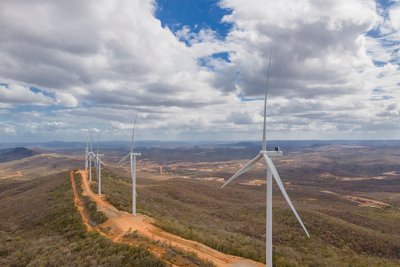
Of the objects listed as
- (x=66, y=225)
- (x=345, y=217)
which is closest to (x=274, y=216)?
(x=345, y=217)

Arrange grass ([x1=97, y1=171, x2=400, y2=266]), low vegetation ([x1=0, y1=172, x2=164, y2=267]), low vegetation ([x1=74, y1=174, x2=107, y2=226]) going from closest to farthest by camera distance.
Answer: low vegetation ([x1=0, y1=172, x2=164, y2=267]), grass ([x1=97, y1=171, x2=400, y2=266]), low vegetation ([x1=74, y1=174, x2=107, y2=226])

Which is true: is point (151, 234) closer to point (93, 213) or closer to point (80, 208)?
point (93, 213)

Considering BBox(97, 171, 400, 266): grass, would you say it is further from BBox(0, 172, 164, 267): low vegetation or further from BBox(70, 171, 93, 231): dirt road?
BBox(0, 172, 164, 267): low vegetation

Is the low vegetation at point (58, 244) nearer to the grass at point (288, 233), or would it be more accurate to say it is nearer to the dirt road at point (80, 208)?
the dirt road at point (80, 208)

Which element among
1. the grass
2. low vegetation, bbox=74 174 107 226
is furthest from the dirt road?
the grass

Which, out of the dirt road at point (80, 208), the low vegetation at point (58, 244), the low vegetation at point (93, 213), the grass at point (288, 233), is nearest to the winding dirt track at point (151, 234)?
the low vegetation at point (93, 213)

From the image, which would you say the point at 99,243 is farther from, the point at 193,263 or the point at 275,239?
the point at 275,239

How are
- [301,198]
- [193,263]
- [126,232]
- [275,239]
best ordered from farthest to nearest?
[301,198] → [275,239] → [126,232] → [193,263]

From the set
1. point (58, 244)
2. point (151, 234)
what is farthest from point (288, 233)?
point (58, 244)
